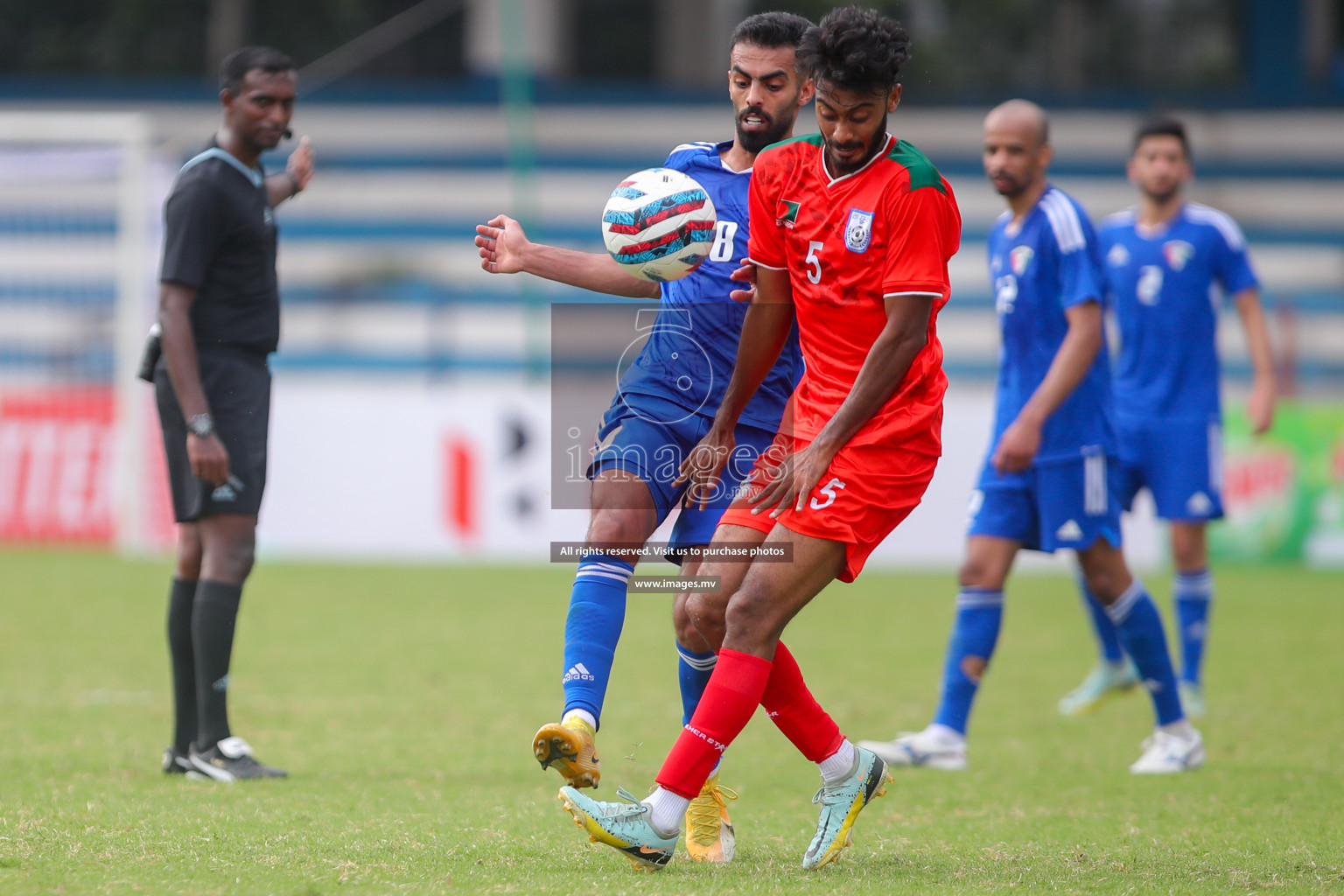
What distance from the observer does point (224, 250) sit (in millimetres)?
5129

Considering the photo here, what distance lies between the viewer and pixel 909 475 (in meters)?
3.79

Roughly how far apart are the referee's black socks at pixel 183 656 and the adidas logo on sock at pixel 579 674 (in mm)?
1807

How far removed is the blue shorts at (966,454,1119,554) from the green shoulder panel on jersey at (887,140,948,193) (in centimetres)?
217

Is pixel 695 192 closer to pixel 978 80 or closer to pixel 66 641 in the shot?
pixel 66 641

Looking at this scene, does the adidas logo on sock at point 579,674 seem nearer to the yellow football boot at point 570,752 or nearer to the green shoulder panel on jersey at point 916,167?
the yellow football boot at point 570,752

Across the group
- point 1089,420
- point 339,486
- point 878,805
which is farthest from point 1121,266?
point 339,486

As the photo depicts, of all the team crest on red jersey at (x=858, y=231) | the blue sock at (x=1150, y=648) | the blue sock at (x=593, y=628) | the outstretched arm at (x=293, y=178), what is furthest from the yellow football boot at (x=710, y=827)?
the outstretched arm at (x=293, y=178)

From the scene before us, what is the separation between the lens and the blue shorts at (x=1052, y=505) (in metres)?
5.57

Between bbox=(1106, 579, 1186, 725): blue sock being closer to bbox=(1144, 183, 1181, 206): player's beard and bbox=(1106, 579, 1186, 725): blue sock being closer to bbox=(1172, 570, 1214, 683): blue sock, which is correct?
bbox=(1172, 570, 1214, 683): blue sock

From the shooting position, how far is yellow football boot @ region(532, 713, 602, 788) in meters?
3.67

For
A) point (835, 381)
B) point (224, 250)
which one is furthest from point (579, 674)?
point (224, 250)

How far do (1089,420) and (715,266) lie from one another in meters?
2.08

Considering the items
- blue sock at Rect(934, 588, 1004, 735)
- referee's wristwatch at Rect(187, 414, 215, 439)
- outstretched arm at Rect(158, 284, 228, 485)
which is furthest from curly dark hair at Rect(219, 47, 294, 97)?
blue sock at Rect(934, 588, 1004, 735)

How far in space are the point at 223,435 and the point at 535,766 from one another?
157 cm
